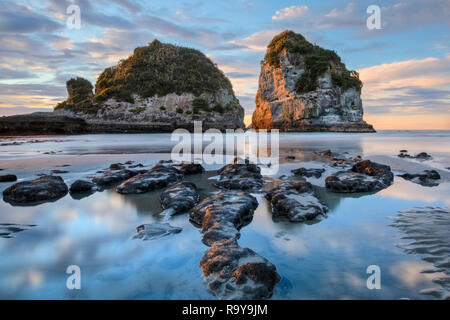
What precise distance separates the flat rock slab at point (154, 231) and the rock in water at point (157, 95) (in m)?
49.9

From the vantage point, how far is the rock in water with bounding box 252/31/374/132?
66.0 meters

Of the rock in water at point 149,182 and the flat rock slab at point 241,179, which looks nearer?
the rock in water at point 149,182

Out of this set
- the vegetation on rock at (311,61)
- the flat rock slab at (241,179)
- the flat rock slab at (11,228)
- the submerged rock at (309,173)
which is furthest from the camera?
the vegetation on rock at (311,61)

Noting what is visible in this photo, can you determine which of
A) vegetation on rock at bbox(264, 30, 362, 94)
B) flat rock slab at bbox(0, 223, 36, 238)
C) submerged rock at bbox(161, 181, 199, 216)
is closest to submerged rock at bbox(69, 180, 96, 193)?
flat rock slab at bbox(0, 223, 36, 238)

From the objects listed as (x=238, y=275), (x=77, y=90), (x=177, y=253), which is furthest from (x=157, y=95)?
(x=238, y=275)

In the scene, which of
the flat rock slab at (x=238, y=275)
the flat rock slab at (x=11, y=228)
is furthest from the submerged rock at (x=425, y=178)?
the flat rock slab at (x=11, y=228)

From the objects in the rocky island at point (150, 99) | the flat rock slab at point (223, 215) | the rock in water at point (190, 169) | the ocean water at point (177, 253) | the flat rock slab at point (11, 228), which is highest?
the rocky island at point (150, 99)

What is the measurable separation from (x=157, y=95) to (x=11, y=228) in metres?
60.9

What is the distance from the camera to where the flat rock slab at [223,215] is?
3158 millimetres

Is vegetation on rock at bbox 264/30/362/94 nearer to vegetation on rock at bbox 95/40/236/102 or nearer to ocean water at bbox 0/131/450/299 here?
→ vegetation on rock at bbox 95/40/236/102

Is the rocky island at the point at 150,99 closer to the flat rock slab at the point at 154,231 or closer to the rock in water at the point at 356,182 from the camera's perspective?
the flat rock slab at the point at 154,231

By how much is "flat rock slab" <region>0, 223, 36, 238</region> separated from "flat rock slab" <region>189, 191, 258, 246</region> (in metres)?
2.34

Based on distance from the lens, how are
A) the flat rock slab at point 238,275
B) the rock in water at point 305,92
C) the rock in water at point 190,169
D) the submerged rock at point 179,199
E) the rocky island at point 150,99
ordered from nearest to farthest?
the flat rock slab at point 238,275 < the submerged rock at point 179,199 < the rock in water at point 190,169 < the rocky island at point 150,99 < the rock in water at point 305,92

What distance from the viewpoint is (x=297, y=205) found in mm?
4004
